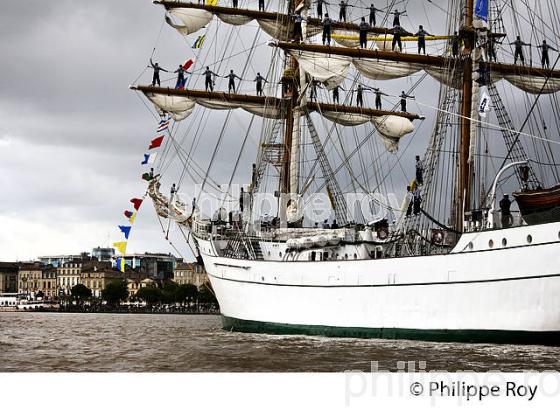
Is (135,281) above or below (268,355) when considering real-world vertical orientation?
above

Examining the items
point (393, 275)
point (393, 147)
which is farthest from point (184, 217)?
point (393, 275)

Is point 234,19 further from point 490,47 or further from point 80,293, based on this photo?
point 80,293

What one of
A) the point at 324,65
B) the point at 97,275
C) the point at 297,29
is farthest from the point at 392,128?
the point at 97,275

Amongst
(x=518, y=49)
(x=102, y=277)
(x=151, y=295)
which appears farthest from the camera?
(x=102, y=277)

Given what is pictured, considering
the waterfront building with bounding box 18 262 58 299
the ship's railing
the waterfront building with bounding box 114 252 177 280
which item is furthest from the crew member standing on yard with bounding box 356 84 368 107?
the waterfront building with bounding box 114 252 177 280

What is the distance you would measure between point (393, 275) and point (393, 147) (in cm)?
1151

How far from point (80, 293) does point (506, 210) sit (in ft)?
220

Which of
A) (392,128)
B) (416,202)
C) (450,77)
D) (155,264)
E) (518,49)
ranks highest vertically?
(518,49)

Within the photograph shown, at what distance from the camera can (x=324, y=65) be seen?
29766 millimetres

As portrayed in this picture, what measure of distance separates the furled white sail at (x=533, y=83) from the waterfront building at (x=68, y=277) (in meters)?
61.5

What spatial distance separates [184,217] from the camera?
3541 cm

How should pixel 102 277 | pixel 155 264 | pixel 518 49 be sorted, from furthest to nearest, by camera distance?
pixel 155 264 → pixel 102 277 → pixel 518 49

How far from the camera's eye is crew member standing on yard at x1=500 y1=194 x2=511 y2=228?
21891 millimetres
